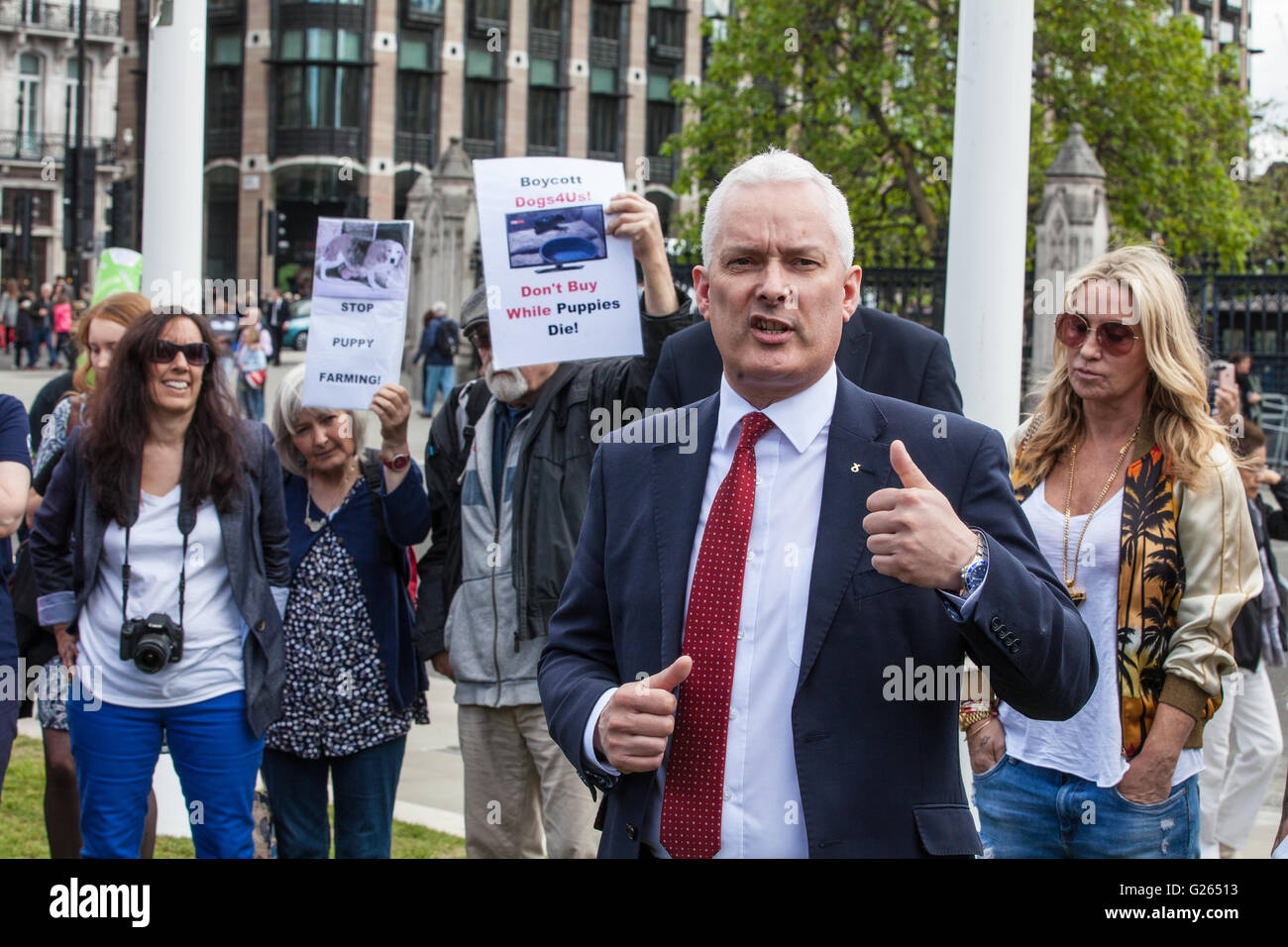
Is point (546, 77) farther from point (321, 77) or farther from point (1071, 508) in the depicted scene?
point (1071, 508)

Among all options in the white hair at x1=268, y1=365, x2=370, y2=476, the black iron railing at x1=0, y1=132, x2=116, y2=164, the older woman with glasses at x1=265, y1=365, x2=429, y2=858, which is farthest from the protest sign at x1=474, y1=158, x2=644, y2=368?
the black iron railing at x1=0, y1=132, x2=116, y2=164

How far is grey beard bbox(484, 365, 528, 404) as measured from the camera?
187 inches

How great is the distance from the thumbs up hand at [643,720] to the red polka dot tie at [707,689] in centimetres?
10

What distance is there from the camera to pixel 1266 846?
604 centimetres

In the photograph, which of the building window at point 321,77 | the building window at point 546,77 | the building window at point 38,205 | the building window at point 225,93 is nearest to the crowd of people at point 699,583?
the building window at point 321,77

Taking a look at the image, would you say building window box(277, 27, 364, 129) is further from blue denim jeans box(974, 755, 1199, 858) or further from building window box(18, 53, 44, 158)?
blue denim jeans box(974, 755, 1199, 858)

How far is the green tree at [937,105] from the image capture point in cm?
2327

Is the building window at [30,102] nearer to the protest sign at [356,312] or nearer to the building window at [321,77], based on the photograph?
the building window at [321,77]

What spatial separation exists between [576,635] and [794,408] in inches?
22.1

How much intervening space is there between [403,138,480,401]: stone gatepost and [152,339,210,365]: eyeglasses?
20.8 m

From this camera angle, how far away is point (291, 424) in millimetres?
5078

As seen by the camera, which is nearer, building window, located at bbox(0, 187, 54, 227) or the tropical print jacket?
the tropical print jacket
